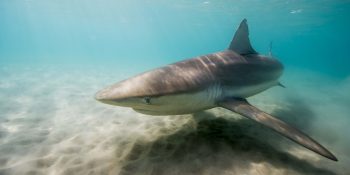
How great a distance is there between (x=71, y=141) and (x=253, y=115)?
10.4ft

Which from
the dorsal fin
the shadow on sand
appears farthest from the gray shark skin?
the shadow on sand

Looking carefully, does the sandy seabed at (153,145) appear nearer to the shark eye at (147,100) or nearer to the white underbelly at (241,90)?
the white underbelly at (241,90)

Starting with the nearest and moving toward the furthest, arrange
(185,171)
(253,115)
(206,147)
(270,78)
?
1. (185,171)
2. (253,115)
3. (206,147)
4. (270,78)

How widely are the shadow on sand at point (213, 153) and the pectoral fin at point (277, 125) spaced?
52 cm

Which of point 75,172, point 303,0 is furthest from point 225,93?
point 303,0

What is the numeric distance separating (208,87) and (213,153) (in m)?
1.05

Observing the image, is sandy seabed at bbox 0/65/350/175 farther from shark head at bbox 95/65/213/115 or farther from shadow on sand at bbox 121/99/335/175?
shark head at bbox 95/65/213/115

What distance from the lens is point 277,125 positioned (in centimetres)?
322

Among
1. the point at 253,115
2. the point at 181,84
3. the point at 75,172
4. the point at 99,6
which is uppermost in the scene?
the point at 99,6

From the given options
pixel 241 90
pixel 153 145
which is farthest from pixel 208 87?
pixel 153 145

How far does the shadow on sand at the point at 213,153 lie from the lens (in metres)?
3.21

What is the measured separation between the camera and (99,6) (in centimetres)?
4134

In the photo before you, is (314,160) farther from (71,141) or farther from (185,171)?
(71,141)

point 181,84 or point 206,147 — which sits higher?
point 181,84
